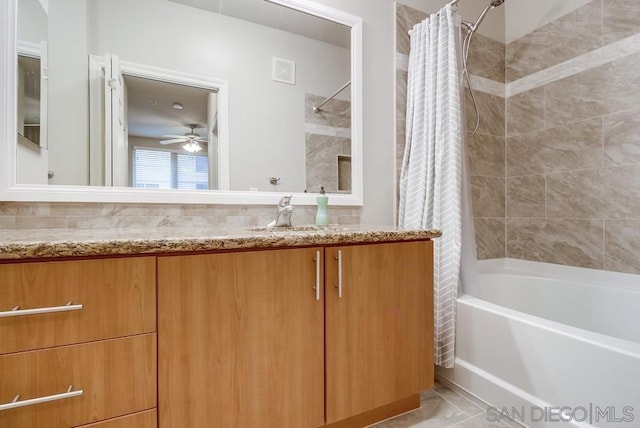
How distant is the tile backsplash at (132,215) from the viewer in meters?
1.11

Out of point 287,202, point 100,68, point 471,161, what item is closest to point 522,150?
point 471,161

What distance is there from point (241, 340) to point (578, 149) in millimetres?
2207

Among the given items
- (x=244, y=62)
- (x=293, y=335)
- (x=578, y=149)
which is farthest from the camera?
(x=578, y=149)

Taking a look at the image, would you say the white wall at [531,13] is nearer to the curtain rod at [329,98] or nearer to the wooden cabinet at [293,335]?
the curtain rod at [329,98]

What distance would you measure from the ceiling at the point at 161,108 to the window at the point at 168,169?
3.5 inches

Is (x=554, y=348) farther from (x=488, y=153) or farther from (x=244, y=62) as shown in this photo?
(x=244, y=62)

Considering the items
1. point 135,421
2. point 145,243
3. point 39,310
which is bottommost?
point 135,421

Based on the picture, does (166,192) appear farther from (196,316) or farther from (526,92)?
(526,92)

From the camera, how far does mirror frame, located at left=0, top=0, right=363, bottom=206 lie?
107cm

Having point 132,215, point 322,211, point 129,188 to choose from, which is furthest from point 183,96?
point 322,211

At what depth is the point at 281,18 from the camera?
1.55 metres

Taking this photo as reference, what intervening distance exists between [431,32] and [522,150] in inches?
44.7

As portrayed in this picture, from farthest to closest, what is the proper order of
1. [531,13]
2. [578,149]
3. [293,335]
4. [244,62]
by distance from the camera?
[531,13]
[578,149]
[244,62]
[293,335]

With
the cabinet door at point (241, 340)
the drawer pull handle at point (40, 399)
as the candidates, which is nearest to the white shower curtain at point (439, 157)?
the cabinet door at point (241, 340)
